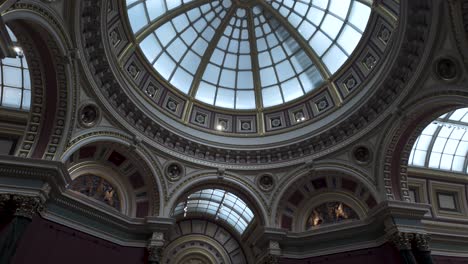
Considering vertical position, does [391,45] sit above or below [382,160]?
above

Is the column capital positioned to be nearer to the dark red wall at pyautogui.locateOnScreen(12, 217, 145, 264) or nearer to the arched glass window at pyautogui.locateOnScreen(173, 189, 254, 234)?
the arched glass window at pyautogui.locateOnScreen(173, 189, 254, 234)

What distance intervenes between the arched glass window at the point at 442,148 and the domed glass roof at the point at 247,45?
7114 mm

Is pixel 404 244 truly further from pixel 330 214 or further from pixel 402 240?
pixel 330 214

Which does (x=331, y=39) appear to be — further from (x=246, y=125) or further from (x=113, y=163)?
(x=113, y=163)

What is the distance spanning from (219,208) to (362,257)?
1259 centimetres

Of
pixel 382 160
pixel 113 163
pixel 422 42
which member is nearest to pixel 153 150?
pixel 113 163

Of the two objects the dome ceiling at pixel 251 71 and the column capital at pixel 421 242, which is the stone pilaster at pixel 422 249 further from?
the dome ceiling at pixel 251 71

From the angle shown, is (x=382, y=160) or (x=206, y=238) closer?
(x=382, y=160)

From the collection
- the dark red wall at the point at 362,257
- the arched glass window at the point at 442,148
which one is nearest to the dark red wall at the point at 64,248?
the dark red wall at the point at 362,257

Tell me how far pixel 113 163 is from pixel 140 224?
10.9 ft

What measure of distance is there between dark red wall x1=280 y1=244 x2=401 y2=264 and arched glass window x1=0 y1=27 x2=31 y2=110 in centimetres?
1471

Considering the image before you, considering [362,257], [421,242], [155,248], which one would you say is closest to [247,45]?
[155,248]

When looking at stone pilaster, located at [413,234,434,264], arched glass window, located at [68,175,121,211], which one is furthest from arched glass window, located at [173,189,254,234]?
stone pilaster, located at [413,234,434,264]

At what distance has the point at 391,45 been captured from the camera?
1468 centimetres
